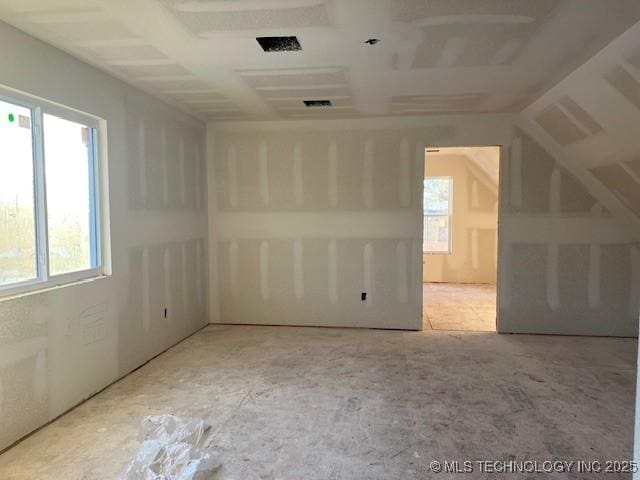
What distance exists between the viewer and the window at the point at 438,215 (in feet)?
27.3

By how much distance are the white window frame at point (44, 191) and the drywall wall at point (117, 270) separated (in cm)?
6

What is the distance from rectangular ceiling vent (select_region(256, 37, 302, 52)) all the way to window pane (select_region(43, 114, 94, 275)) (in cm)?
152

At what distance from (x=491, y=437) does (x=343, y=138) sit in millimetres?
3532

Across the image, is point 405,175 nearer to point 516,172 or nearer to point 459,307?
point 516,172

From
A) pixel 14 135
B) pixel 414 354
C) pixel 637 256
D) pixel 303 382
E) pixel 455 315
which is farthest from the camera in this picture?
pixel 455 315

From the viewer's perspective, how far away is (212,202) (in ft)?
17.0

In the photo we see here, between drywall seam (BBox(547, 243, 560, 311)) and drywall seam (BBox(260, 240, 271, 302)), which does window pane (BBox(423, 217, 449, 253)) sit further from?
drywall seam (BBox(260, 240, 271, 302))

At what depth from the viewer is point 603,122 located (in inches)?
133

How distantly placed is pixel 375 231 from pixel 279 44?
108 inches

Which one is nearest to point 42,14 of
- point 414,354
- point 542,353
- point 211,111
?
point 211,111

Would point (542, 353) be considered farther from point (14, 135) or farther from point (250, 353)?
point (14, 135)

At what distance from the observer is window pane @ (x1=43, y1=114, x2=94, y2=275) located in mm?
2752

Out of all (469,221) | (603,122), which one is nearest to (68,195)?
(603,122)

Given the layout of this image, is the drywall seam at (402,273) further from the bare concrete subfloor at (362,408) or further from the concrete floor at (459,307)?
the bare concrete subfloor at (362,408)
